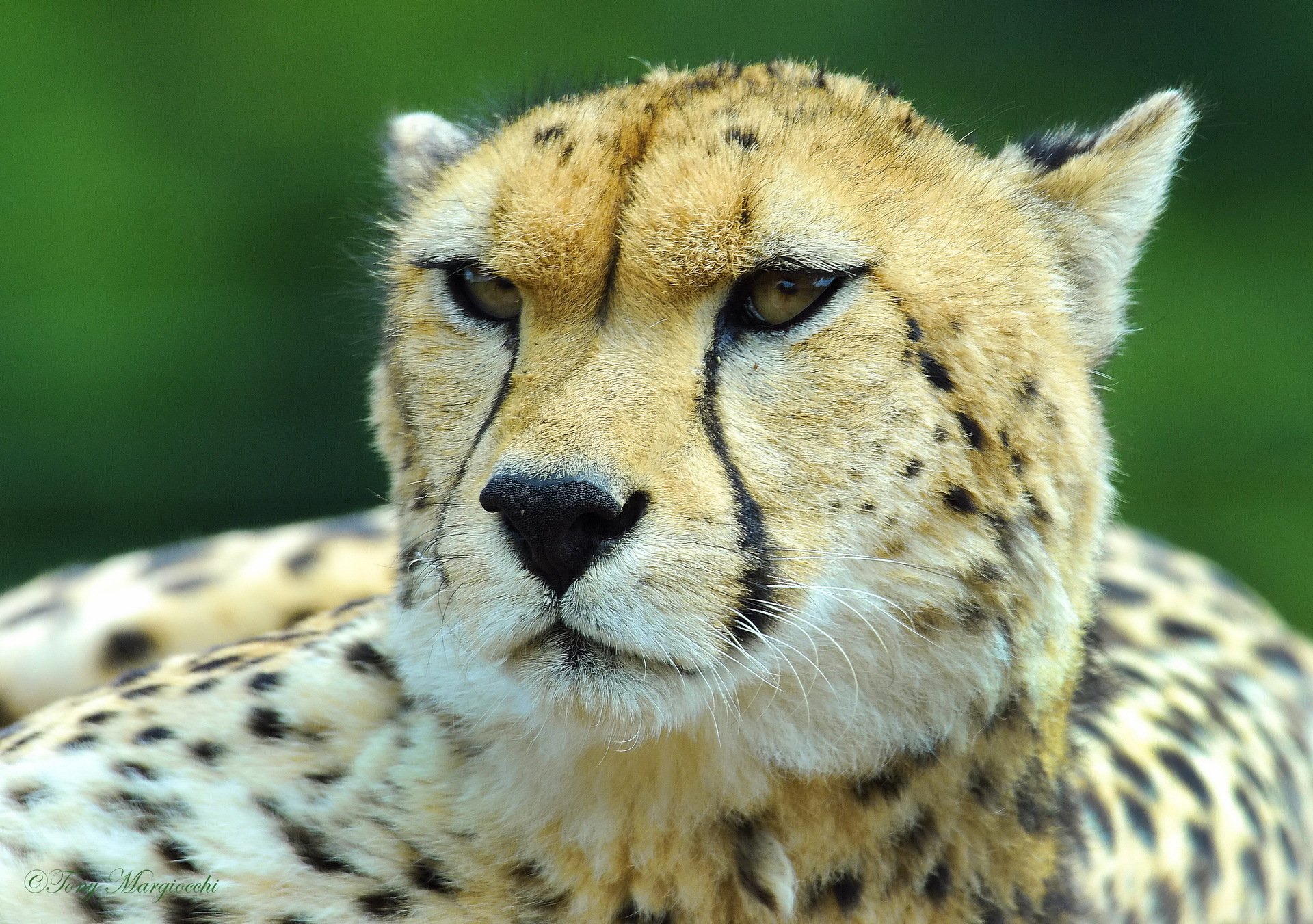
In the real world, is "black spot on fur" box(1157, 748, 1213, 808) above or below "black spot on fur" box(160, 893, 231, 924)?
above

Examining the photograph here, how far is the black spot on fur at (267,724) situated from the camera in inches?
65.2

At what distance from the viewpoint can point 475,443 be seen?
1446mm

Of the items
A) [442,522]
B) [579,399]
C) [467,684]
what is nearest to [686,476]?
[579,399]

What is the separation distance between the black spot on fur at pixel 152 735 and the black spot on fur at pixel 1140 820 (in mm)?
1167

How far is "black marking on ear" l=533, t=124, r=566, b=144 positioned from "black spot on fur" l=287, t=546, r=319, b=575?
100cm

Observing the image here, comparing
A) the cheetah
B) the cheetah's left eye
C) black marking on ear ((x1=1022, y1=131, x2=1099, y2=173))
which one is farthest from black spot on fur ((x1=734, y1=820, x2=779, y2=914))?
black marking on ear ((x1=1022, y1=131, x2=1099, y2=173))

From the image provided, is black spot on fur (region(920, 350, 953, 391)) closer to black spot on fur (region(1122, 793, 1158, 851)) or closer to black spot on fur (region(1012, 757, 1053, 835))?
black spot on fur (region(1012, 757, 1053, 835))

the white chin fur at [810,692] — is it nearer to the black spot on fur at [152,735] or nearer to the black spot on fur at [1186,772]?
the black spot on fur at [152,735]

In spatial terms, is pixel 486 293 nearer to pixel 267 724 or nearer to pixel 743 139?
pixel 743 139

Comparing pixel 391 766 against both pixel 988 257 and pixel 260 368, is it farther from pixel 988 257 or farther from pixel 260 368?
pixel 260 368

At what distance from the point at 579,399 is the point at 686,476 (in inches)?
4.5

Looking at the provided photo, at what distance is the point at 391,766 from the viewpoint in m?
1.60

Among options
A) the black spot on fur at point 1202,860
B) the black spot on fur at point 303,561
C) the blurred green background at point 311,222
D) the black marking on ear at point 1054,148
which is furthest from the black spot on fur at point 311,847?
the blurred green background at point 311,222

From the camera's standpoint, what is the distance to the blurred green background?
5.16 m
